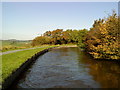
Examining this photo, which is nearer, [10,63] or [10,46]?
[10,63]

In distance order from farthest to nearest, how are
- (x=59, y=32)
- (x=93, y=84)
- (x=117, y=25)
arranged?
(x=59, y=32) → (x=117, y=25) → (x=93, y=84)

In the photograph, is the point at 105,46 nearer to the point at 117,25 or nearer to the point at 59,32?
the point at 117,25

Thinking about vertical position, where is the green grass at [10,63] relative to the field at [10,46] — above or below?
below

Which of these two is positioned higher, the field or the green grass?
the field

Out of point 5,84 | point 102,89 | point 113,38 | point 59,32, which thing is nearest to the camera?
Result: point 5,84

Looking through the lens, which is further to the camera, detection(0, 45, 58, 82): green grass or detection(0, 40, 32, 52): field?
detection(0, 40, 32, 52): field

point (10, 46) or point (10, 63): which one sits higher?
point (10, 46)

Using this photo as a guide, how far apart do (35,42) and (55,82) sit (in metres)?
59.0

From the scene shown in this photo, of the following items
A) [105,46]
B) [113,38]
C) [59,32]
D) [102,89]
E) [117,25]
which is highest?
[59,32]

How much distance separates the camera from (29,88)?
29.7ft

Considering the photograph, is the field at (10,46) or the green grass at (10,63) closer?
the green grass at (10,63)

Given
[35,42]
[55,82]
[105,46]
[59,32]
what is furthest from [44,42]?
[55,82]

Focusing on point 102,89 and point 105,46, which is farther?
point 105,46

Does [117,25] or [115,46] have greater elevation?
[117,25]
